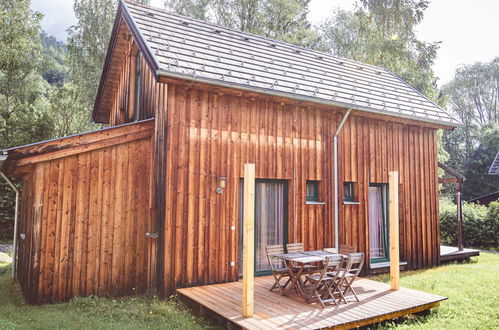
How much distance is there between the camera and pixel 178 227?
275 inches

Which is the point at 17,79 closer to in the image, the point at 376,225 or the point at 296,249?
the point at 296,249

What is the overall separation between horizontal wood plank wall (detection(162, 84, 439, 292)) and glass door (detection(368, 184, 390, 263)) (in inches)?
15.9

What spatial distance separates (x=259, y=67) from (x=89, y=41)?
13.5m

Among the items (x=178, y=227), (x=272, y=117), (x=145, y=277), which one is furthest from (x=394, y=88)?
(x=145, y=277)

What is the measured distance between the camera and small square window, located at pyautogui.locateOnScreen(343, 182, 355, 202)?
9219 mm

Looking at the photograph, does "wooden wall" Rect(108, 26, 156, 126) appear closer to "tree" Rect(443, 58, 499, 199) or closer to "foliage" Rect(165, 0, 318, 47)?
"foliage" Rect(165, 0, 318, 47)

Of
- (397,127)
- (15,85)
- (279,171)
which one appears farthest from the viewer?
(15,85)

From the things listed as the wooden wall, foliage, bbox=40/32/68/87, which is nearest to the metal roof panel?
the wooden wall

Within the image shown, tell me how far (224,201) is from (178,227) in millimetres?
1056

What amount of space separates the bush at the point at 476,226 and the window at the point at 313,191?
9.79 m

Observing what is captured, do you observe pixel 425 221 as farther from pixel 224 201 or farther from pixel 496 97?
pixel 496 97

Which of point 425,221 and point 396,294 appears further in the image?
point 425,221

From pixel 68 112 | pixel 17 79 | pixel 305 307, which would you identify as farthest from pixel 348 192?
pixel 17 79

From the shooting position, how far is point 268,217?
318 inches
